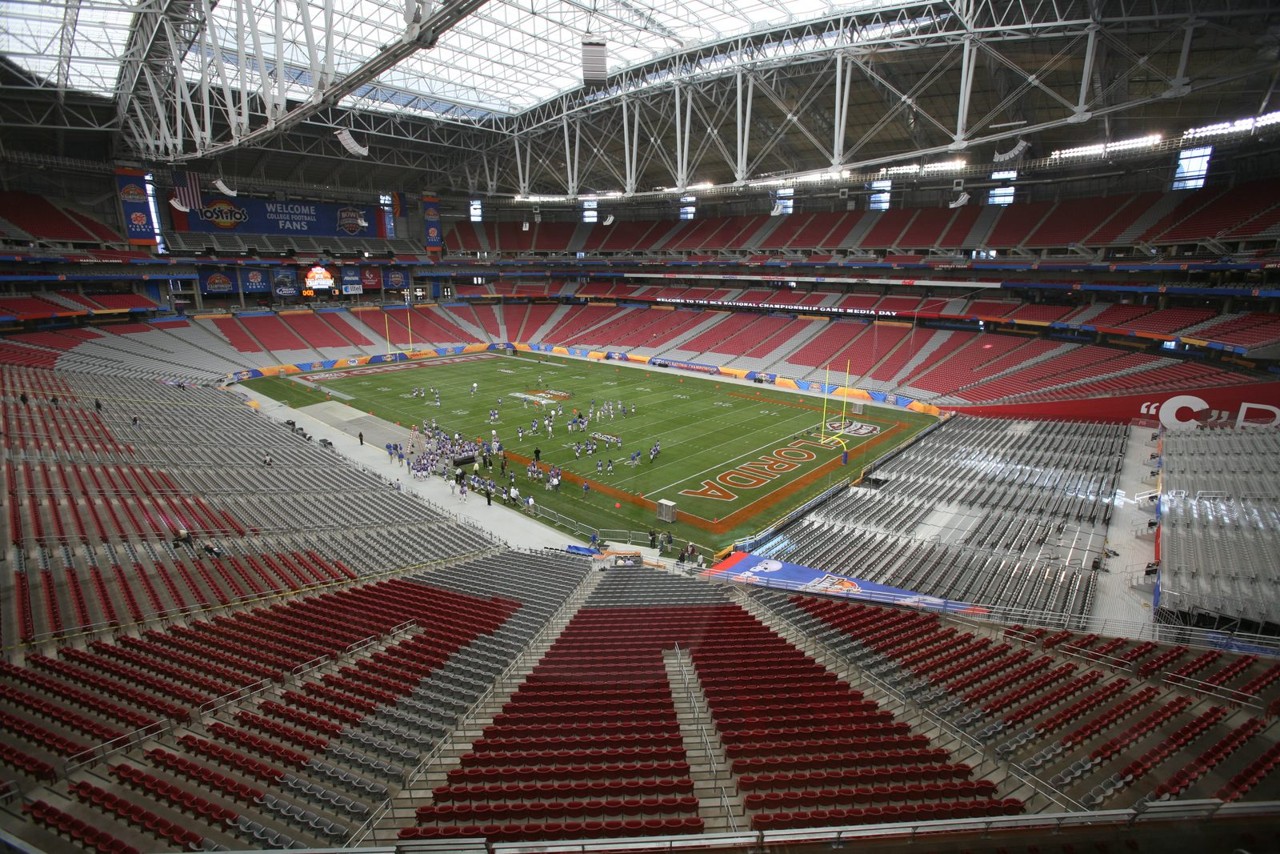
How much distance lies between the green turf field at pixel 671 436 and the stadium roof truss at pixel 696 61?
14.0m

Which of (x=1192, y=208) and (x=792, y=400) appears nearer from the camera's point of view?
(x=1192, y=208)

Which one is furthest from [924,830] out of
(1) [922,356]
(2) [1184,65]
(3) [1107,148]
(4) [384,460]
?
(3) [1107,148]

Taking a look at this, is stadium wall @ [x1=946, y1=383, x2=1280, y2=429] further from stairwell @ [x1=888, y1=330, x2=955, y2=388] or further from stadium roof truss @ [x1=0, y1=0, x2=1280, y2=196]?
stadium roof truss @ [x1=0, y1=0, x2=1280, y2=196]

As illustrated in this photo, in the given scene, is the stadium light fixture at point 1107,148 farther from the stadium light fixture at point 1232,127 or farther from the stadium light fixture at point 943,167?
the stadium light fixture at point 943,167

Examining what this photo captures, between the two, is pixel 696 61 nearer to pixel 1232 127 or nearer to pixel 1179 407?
pixel 1232 127

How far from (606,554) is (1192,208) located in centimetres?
4175

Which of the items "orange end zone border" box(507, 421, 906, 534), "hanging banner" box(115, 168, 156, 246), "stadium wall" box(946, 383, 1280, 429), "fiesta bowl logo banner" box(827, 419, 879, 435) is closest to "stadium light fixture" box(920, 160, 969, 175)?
"stadium wall" box(946, 383, 1280, 429)

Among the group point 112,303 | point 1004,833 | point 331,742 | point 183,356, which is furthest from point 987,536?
point 112,303

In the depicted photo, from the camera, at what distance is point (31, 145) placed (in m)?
43.8

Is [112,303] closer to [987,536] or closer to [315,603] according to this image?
[315,603]

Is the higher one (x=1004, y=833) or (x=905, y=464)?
(x=1004, y=833)

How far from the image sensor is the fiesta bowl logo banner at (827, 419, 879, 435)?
3516cm

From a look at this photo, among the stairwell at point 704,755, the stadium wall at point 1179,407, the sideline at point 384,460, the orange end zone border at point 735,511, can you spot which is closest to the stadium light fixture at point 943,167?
the stadium wall at point 1179,407

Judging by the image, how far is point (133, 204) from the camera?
49094mm
